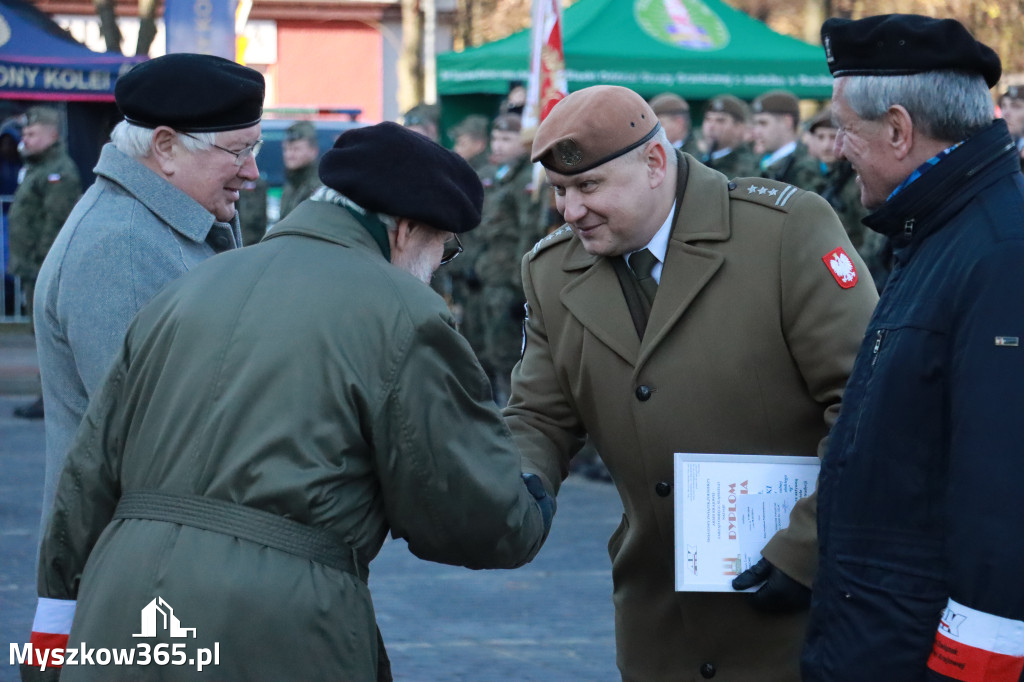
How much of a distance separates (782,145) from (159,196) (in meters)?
8.22

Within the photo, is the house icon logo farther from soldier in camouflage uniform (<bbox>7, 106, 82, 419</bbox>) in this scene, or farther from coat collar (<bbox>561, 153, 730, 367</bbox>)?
soldier in camouflage uniform (<bbox>7, 106, 82, 419</bbox>)

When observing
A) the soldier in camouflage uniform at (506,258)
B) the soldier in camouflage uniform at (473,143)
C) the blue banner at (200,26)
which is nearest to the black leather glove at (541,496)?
the blue banner at (200,26)

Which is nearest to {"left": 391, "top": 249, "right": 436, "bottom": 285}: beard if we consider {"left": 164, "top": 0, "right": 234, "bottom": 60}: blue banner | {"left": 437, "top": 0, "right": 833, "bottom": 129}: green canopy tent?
{"left": 164, "top": 0, "right": 234, "bottom": 60}: blue banner

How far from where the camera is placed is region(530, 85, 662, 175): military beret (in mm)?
3229

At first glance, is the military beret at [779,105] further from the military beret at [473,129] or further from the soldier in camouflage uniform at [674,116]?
the military beret at [473,129]

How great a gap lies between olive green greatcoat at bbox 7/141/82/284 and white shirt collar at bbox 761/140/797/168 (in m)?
6.01

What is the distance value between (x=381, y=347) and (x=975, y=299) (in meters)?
1.03

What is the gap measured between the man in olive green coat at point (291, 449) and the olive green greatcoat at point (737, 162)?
8525 mm

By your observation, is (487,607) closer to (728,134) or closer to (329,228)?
(329,228)

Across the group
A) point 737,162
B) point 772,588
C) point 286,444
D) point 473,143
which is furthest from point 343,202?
point 473,143

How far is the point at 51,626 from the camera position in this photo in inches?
117

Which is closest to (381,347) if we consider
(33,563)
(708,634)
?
(708,634)

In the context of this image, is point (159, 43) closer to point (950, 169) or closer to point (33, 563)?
point (33, 563)

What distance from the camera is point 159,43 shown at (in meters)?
32.4
